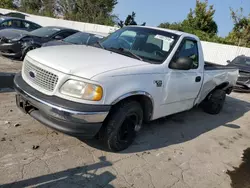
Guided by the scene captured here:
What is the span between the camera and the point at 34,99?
333 cm

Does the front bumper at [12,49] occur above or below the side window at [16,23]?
below

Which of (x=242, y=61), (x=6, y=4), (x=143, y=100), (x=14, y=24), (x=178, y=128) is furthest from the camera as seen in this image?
(x=6, y=4)

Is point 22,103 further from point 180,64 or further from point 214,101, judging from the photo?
point 214,101

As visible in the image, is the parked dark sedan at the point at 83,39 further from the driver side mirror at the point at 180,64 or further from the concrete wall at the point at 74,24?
the concrete wall at the point at 74,24

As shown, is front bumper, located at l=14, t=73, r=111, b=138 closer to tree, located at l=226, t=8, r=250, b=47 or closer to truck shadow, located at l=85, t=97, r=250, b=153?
truck shadow, located at l=85, t=97, r=250, b=153

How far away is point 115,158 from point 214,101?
376 cm

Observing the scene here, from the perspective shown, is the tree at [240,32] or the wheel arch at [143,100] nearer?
the wheel arch at [143,100]

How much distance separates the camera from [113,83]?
3.32 meters

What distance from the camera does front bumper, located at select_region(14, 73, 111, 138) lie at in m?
3.10

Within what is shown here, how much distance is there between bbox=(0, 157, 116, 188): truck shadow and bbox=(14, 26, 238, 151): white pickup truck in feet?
1.45

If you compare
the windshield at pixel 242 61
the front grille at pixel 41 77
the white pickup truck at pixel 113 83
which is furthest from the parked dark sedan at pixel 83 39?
the windshield at pixel 242 61

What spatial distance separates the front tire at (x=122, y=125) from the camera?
11.6ft

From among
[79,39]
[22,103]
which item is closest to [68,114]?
[22,103]

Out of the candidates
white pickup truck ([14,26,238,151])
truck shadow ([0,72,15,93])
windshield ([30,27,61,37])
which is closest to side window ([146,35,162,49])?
white pickup truck ([14,26,238,151])
